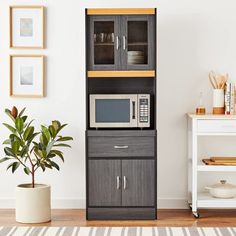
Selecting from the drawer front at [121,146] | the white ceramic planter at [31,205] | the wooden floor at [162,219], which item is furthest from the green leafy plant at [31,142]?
the wooden floor at [162,219]

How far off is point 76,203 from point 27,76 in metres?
1.19

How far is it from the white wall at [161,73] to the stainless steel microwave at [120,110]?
0.37m

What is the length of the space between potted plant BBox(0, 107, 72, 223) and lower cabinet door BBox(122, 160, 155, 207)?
0.56 meters

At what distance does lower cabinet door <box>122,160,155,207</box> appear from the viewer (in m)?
5.03

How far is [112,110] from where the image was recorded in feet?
16.8

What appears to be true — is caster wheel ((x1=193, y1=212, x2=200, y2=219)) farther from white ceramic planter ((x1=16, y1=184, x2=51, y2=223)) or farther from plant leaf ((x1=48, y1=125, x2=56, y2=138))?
plant leaf ((x1=48, y1=125, x2=56, y2=138))

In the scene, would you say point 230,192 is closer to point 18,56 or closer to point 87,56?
point 87,56

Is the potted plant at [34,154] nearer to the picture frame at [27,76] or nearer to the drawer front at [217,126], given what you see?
the picture frame at [27,76]

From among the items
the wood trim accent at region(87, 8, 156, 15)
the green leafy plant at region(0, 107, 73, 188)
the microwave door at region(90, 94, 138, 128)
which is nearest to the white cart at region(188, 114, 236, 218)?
the microwave door at region(90, 94, 138, 128)

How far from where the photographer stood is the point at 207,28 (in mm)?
5395

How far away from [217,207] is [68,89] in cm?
162

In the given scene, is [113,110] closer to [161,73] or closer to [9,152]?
[161,73]

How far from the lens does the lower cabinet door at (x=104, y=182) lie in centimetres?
503

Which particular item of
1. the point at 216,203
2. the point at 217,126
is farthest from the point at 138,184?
the point at 217,126
